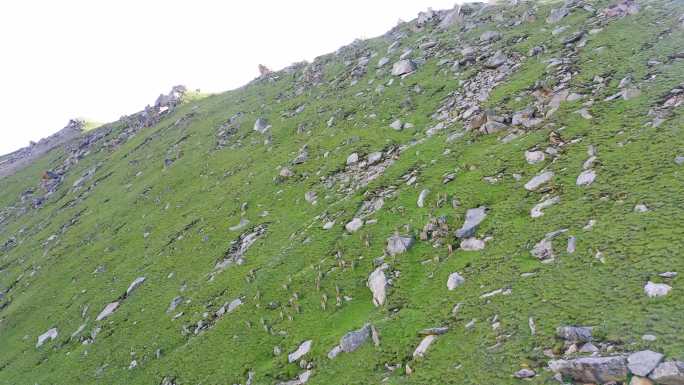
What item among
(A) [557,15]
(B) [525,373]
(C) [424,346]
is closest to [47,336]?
(C) [424,346]

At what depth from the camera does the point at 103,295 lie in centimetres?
2980

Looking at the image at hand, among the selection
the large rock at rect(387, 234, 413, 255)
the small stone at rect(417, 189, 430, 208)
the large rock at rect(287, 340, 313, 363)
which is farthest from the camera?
the small stone at rect(417, 189, 430, 208)

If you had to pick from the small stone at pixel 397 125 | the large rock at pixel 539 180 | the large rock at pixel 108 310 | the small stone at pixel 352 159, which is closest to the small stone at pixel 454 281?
the large rock at pixel 539 180

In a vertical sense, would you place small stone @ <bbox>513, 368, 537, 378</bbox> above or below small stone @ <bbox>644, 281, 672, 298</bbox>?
below

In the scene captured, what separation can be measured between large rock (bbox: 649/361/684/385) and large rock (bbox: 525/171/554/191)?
9.29m

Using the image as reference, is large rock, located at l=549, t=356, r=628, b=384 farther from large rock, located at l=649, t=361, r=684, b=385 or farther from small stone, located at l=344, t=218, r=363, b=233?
small stone, located at l=344, t=218, r=363, b=233

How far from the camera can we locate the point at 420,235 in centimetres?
1784

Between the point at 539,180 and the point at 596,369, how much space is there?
9.44m

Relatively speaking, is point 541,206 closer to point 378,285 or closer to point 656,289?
point 656,289

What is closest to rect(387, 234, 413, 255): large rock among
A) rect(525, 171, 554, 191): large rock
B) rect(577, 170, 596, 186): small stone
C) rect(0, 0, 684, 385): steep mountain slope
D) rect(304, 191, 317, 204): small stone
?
rect(0, 0, 684, 385): steep mountain slope

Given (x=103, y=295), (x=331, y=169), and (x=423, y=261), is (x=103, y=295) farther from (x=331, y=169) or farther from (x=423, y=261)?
(x=423, y=261)

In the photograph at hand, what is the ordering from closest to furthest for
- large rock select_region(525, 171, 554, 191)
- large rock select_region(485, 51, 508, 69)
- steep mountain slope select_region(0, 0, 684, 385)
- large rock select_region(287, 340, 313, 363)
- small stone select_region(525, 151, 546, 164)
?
steep mountain slope select_region(0, 0, 684, 385) → large rock select_region(287, 340, 313, 363) → large rock select_region(525, 171, 554, 191) → small stone select_region(525, 151, 546, 164) → large rock select_region(485, 51, 508, 69)

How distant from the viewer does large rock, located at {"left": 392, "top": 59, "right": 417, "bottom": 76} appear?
37656 millimetres

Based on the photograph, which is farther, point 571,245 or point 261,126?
point 261,126
